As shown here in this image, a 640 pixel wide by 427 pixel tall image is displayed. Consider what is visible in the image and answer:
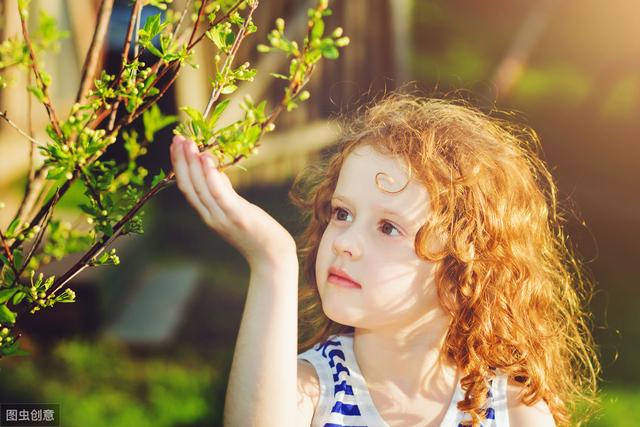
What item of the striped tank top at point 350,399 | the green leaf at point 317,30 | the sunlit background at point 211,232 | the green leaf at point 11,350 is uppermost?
the sunlit background at point 211,232

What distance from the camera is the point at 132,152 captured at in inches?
59.5

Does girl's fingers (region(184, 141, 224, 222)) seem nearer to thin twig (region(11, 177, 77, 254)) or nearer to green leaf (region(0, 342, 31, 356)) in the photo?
thin twig (region(11, 177, 77, 254))

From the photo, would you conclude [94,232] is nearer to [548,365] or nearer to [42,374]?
[548,365]

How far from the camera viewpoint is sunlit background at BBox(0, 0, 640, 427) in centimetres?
395

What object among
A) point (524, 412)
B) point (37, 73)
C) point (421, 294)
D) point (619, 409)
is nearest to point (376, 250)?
point (421, 294)

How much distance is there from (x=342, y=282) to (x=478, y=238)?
1.31 feet

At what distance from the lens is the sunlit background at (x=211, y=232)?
3.95 metres

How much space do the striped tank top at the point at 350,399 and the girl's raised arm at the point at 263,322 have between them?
30 centimetres

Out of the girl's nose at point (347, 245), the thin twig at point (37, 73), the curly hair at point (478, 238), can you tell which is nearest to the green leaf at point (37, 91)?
the thin twig at point (37, 73)

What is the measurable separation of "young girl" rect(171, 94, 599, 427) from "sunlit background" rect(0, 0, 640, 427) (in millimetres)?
299

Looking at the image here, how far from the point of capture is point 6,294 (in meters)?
1.32

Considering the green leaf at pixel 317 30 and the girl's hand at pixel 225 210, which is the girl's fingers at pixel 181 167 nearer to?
the girl's hand at pixel 225 210

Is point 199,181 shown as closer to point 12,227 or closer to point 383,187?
point 12,227

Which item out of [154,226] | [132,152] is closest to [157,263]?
[154,226]
